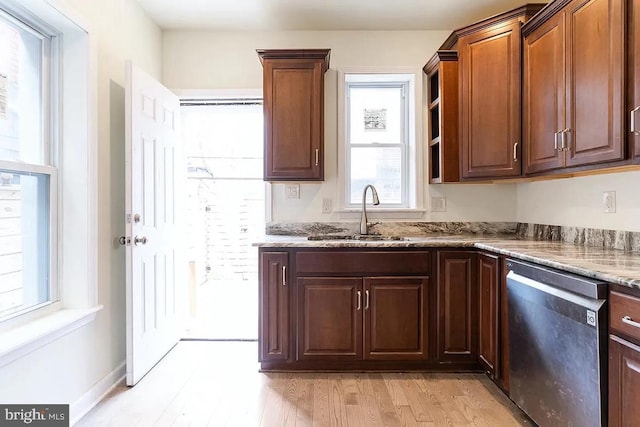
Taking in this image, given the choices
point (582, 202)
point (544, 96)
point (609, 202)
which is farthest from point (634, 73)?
point (582, 202)

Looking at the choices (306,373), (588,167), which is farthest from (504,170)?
(306,373)

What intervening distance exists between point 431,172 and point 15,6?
8.99ft

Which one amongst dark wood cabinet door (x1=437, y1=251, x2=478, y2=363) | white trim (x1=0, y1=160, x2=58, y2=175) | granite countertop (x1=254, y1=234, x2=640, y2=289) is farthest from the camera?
dark wood cabinet door (x1=437, y1=251, x2=478, y2=363)

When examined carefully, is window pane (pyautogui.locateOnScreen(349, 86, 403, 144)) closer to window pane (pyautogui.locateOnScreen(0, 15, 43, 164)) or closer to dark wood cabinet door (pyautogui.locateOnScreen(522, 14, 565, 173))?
dark wood cabinet door (pyautogui.locateOnScreen(522, 14, 565, 173))

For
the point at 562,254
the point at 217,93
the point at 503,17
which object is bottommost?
the point at 562,254

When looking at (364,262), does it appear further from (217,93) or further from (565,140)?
(217,93)

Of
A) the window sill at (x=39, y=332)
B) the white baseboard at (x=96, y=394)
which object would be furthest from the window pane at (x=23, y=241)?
the white baseboard at (x=96, y=394)

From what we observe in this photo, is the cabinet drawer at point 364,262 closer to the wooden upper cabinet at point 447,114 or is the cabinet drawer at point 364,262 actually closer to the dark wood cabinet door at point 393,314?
the dark wood cabinet door at point 393,314

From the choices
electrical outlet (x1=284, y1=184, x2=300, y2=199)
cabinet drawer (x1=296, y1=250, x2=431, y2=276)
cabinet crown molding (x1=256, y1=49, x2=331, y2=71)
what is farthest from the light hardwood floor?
cabinet crown molding (x1=256, y1=49, x2=331, y2=71)

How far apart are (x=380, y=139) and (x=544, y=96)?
1.35 metres

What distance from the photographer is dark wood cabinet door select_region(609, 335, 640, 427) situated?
4.43ft

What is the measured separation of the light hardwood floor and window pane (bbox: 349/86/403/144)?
1.89 m

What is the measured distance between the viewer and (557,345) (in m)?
1.73

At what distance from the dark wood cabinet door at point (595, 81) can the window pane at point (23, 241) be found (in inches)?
108
